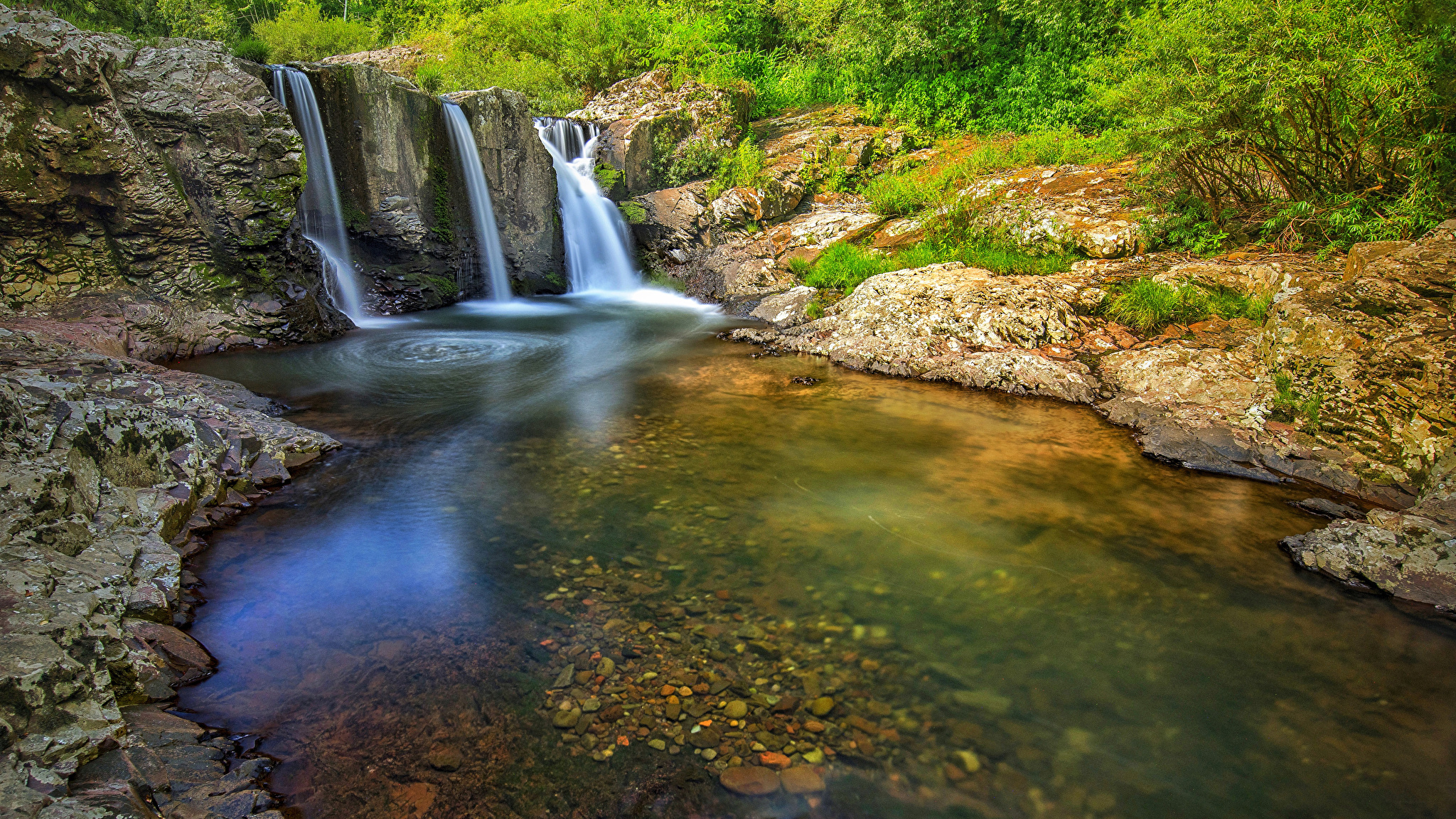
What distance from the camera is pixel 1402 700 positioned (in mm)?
3107

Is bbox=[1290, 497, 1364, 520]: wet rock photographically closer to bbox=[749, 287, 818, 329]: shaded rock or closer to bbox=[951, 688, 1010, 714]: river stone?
bbox=[951, 688, 1010, 714]: river stone

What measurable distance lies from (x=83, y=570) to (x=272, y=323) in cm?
737

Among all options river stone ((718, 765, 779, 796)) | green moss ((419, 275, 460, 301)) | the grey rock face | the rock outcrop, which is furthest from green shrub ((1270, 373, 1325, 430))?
green moss ((419, 275, 460, 301))

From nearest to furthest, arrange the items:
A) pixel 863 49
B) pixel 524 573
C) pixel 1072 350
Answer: pixel 524 573
pixel 1072 350
pixel 863 49

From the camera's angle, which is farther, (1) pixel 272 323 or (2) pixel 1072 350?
(1) pixel 272 323

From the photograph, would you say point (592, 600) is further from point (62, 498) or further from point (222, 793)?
point (62, 498)

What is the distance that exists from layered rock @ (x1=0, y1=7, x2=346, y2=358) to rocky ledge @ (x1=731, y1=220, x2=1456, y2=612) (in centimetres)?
809

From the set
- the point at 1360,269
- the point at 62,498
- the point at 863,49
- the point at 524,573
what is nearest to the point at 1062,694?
the point at 524,573

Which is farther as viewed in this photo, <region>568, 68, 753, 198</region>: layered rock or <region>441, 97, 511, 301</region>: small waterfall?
<region>568, 68, 753, 198</region>: layered rock

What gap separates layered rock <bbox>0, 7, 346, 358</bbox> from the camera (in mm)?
7559

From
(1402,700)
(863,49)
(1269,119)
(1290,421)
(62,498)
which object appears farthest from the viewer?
(863,49)

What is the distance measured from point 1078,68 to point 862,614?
1432 centimetres

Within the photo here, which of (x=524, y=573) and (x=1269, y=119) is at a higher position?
(x=1269, y=119)

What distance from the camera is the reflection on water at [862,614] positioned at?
2.65 meters
